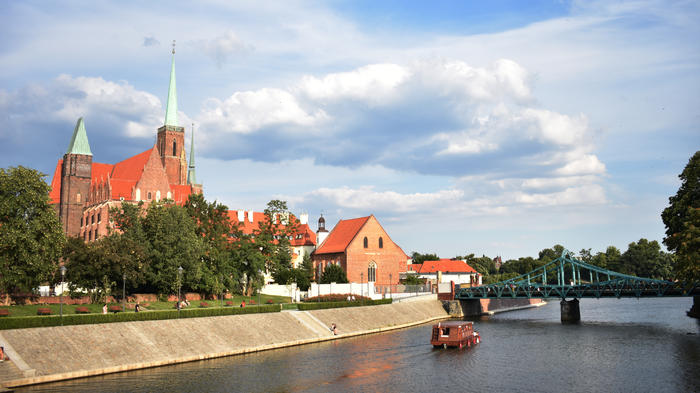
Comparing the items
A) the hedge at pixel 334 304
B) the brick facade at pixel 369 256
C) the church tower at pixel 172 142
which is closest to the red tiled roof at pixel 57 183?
the church tower at pixel 172 142

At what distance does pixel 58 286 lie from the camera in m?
74.3

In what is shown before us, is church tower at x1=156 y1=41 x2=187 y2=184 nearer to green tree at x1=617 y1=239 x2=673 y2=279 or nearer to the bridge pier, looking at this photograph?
the bridge pier

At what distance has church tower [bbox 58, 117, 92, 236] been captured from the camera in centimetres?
10988

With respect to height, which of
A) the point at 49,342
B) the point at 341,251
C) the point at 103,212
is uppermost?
the point at 103,212

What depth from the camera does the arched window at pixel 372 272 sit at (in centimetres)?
10831

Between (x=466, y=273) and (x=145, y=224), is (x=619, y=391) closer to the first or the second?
(x=145, y=224)

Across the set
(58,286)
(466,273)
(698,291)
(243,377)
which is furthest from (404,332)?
(466,273)

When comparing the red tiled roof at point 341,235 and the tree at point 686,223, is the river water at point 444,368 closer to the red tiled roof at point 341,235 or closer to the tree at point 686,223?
the tree at point 686,223

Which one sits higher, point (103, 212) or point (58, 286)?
point (103, 212)

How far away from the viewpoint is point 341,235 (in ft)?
368

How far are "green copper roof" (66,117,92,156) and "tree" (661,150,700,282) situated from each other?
97.5 m

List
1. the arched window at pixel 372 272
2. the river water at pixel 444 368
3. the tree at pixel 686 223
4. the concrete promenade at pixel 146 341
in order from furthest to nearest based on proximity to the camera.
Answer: the arched window at pixel 372 272 < the tree at pixel 686 223 < the concrete promenade at pixel 146 341 < the river water at pixel 444 368

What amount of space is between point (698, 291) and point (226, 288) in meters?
60.2

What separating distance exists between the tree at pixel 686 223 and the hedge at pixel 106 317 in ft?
139
